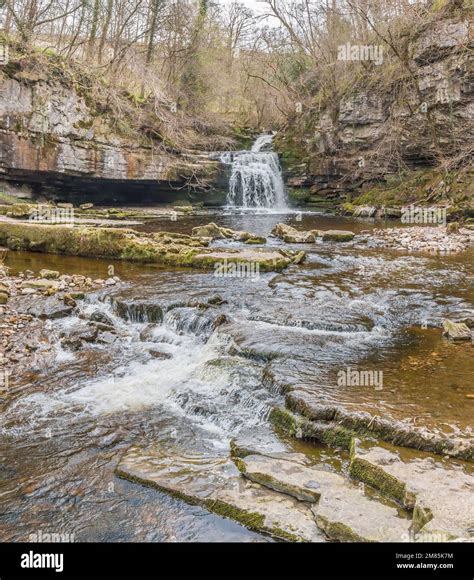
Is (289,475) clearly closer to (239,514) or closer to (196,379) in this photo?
→ (239,514)

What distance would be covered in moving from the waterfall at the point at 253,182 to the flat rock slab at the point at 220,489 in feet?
69.3

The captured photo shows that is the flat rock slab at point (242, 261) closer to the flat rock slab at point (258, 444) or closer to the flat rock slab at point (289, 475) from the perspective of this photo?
the flat rock slab at point (258, 444)

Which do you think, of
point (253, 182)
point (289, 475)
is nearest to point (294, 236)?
point (253, 182)

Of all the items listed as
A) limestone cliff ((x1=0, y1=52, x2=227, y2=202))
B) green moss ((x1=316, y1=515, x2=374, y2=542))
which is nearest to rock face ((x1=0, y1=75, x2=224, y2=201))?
limestone cliff ((x1=0, y1=52, x2=227, y2=202))

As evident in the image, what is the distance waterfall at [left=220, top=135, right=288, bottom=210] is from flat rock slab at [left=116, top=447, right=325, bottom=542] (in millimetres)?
21129

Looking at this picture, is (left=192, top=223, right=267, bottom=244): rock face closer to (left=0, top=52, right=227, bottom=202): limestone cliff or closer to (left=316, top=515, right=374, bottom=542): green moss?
(left=0, top=52, right=227, bottom=202): limestone cliff

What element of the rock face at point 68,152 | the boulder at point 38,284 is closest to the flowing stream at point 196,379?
the boulder at point 38,284

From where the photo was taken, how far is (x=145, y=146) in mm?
22266

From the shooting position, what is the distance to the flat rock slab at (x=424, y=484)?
9.69 ft

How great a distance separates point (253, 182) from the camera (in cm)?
2445

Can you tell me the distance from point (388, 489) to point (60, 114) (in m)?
20.0

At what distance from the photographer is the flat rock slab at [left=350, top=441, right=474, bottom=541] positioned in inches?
116

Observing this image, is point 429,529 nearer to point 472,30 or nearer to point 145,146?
point 472,30
